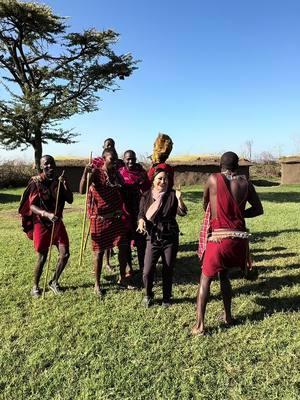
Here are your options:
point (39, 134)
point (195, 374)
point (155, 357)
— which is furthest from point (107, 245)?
point (39, 134)

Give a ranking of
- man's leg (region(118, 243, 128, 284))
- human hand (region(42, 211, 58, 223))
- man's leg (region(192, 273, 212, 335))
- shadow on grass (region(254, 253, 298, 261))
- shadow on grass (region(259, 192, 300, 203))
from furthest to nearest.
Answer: shadow on grass (region(259, 192, 300, 203)) → shadow on grass (region(254, 253, 298, 261)) → man's leg (region(118, 243, 128, 284)) → human hand (region(42, 211, 58, 223)) → man's leg (region(192, 273, 212, 335))

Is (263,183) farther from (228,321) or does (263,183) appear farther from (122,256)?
(228,321)

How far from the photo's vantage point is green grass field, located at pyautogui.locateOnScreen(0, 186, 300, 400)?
3420mm

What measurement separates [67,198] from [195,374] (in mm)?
3043

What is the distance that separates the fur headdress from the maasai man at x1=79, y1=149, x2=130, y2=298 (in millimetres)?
598

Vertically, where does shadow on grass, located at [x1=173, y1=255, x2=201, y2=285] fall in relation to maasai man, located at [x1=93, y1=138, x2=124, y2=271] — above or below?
below

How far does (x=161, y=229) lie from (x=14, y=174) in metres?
24.0

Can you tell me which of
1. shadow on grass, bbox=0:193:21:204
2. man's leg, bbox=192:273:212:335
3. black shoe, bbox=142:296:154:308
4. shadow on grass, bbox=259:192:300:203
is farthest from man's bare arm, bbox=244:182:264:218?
shadow on grass, bbox=0:193:21:204

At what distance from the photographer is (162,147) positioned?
543 cm

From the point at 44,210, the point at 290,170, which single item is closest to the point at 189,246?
the point at 44,210

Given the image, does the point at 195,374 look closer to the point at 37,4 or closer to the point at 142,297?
the point at 142,297

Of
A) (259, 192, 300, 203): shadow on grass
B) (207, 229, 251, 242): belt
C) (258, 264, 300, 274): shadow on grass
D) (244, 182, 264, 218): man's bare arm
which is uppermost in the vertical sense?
(244, 182, 264, 218): man's bare arm

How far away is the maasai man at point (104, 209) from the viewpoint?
221 inches

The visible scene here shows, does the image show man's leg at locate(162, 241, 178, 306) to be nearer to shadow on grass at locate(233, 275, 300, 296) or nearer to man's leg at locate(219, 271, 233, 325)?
man's leg at locate(219, 271, 233, 325)
